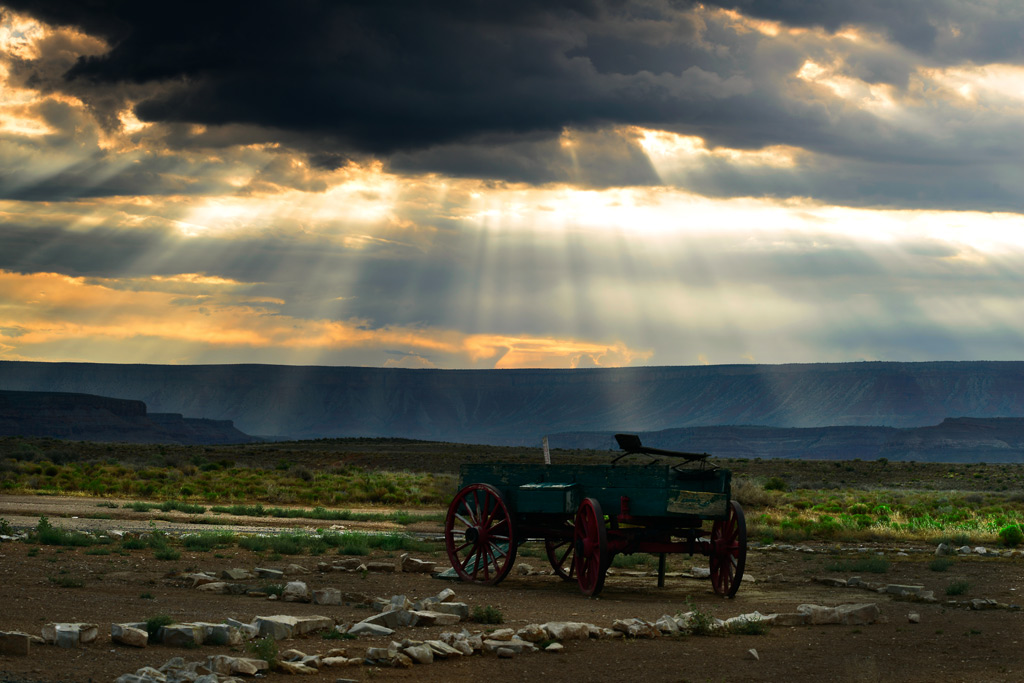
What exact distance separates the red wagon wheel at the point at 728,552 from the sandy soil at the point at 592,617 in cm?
33

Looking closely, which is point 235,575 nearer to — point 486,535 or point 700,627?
point 486,535

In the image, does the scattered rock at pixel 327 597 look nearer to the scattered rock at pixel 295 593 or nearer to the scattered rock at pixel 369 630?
the scattered rock at pixel 295 593

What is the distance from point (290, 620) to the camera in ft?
36.8

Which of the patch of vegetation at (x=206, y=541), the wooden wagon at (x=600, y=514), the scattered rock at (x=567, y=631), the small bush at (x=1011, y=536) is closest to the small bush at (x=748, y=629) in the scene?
the scattered rock at (x=567, y=631)

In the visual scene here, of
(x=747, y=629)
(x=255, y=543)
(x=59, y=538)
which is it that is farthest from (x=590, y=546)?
(x=59, y=538)

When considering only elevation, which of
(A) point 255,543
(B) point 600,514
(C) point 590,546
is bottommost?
(A) point 255,543

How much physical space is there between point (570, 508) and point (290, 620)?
582 centimetres

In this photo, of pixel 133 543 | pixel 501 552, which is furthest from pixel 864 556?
pixel 133 543

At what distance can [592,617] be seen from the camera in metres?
13.5

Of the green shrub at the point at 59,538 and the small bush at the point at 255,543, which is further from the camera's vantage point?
the small bush at the point at 255,543

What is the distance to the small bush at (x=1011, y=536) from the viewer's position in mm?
25594

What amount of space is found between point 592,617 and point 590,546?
1.85 metres

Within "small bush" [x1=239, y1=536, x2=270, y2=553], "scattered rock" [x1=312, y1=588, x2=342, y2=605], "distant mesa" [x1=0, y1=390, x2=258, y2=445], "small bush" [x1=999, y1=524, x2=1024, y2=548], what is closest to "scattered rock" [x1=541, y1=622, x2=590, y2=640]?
"scattered rock" [x1=312, y1=588, x2=342, y2=605]

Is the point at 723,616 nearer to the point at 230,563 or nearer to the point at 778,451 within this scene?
the point at 230,563
